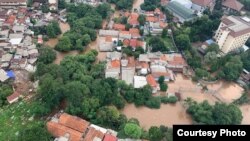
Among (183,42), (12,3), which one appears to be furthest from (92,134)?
(12,3)

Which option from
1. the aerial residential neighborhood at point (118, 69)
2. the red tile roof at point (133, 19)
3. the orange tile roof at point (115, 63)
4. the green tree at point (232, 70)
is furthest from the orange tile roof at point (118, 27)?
the green tree at point (232, 70)

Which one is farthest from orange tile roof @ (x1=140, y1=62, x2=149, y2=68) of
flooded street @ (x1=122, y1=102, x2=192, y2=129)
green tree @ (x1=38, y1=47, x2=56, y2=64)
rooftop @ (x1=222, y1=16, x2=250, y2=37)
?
rooftop @ (x1=222, y1=16, x2=250, y2=37)

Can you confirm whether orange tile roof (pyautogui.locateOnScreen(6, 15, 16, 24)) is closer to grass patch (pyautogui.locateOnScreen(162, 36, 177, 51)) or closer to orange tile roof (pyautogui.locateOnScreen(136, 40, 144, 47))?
orange tile roof (pyautogui.locateOnScreen(136, 40, 144, 47))

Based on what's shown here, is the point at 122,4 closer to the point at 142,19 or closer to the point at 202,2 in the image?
the point at 142,19

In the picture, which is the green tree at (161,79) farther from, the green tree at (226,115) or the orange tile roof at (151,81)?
the green tree at (226,115)

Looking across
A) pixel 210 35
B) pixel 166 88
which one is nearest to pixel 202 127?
pixel 166 88

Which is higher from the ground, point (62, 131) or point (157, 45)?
point (157, 45)

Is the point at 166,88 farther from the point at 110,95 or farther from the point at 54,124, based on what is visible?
the point at 54,124
